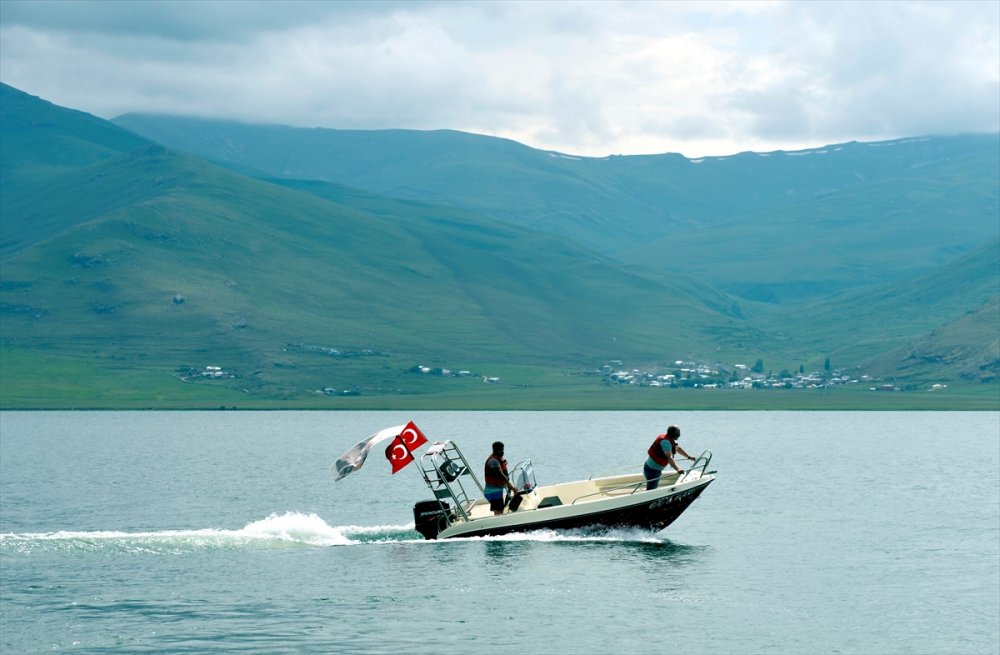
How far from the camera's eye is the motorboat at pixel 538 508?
58.8m

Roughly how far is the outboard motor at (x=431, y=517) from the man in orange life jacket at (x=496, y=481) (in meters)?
2.08

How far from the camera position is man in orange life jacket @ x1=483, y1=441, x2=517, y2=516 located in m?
58.6

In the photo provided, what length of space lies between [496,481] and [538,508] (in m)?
2.18

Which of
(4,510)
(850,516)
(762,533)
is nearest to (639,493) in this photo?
(762,533)

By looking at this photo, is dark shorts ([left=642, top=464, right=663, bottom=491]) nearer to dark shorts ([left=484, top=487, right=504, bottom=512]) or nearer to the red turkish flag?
dark shorts ([left=484, top=487, right=504, bottom=512])

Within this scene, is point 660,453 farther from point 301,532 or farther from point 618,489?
point 301,532

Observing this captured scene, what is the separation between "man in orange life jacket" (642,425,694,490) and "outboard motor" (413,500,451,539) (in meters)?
8.96

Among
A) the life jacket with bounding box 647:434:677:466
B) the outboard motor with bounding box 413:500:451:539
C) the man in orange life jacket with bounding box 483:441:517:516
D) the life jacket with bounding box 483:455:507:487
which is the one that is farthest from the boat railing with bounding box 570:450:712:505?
the outboard motor with bounding box 413:500:451:539

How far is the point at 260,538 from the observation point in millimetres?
61562

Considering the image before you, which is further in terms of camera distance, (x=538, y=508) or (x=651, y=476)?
(x=651, y=476)

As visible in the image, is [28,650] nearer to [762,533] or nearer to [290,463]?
[762,533]

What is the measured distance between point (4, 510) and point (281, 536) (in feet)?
91.9

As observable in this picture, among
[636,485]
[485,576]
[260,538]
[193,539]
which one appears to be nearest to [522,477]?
[636,485]

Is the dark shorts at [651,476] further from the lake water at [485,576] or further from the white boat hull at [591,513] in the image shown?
the lake water at [485,576]
